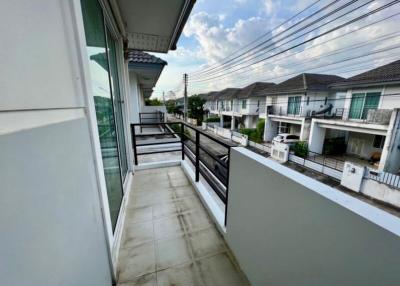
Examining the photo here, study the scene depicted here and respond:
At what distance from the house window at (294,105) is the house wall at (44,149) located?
12544 millimetres

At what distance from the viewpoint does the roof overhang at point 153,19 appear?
164 cm

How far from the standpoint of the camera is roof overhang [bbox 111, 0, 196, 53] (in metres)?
1.64

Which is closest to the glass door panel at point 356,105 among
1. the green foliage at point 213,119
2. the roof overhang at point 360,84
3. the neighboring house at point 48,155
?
the roof overhang at point 360,84

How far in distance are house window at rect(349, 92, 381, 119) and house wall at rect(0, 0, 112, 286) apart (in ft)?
35.8

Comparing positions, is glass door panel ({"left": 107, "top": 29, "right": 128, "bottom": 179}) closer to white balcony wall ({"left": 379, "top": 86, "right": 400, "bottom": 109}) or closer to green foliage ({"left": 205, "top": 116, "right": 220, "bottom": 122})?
white balcony wall ({"left": 379, "top": 86, "right": 400, "bottom": 109})

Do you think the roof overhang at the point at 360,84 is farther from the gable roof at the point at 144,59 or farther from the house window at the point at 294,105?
the gable roof at the point at 144,59

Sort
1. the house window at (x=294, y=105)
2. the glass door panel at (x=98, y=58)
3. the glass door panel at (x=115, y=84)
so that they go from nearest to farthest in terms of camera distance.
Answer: the glass door panel at (x=98, y=58) → the glass door panel at (x=115, y=84) → the house window at (x=294, y=105)

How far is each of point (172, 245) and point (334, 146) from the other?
1226cm

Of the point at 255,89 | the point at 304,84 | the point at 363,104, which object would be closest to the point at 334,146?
the point at 363,104

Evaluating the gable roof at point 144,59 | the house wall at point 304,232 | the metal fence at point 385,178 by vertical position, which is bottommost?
the metal fence at point 385,178

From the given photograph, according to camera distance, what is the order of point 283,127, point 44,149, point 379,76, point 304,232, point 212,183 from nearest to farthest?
point 44,149 → point 304,232 → point 212,183 → point 379,76 → point 283,127

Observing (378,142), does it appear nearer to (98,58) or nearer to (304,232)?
(304,232)

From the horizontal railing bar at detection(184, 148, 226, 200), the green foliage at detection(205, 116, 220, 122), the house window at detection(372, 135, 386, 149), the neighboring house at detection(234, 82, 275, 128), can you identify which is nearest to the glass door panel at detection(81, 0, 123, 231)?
the horizontal railing bar at detection(184, 148, 226, 200)

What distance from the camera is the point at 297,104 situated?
36.0 ft
